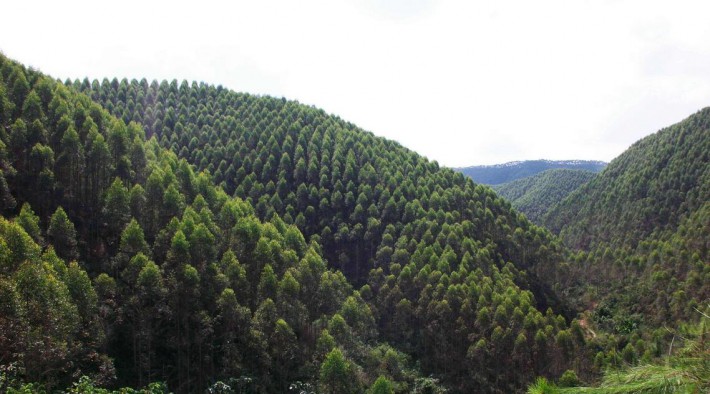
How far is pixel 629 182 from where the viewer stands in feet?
465

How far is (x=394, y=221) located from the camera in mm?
92625

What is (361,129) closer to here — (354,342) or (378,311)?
(378,311)

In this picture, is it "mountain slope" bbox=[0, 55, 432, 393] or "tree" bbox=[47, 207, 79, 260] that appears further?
"tree" bbox=[47, 207, 79, 260]

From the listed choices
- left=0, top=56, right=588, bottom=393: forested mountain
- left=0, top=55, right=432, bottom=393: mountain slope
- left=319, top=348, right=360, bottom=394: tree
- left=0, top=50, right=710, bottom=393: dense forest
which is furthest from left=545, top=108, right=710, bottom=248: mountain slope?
left=319, top=348, right=360, bottom=394: tree

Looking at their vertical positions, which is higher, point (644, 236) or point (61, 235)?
point (61, 235)

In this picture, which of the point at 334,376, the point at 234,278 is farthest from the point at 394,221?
the point at 334,376

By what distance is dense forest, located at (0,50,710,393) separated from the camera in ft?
150

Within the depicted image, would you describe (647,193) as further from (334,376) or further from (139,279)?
(139,279)

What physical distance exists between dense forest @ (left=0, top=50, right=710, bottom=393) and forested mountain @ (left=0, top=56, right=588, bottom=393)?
0.23 meters

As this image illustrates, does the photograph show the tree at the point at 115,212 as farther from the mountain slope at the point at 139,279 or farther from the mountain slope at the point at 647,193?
the mountain slope at the point at 647,193

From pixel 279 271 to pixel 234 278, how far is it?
8.37 m

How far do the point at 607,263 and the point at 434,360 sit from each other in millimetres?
55955

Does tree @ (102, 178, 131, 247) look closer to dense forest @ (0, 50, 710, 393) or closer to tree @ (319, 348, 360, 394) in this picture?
dense forest @ (0, 50, 710, 393)

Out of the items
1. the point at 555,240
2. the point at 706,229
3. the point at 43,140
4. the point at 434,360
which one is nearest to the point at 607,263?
the point at 555,240
